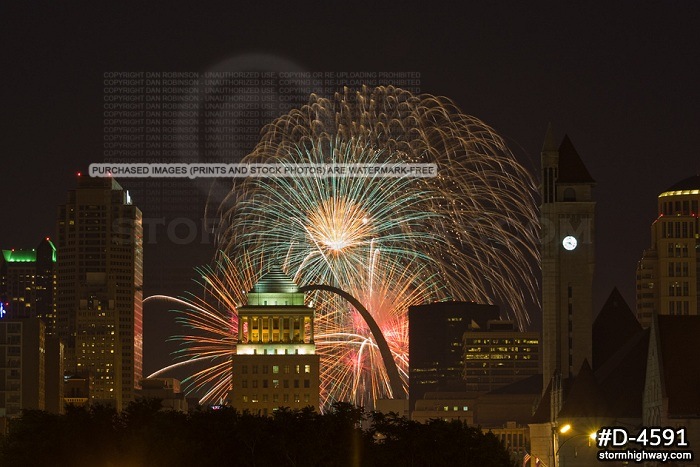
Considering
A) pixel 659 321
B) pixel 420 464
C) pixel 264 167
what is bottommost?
pixel 420 464

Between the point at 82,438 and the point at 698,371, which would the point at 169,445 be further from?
the point at 698,371

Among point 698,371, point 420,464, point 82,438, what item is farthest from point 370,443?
point 698,371

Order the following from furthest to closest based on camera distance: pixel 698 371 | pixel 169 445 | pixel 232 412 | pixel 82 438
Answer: pixel 698 371, pixel 232 412, pixel 82 438, pixel 169 445

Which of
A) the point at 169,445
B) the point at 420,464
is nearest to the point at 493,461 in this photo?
the point at 420,464

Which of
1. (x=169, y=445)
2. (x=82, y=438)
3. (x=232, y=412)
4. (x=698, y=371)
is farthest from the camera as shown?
(x=698, y=371)

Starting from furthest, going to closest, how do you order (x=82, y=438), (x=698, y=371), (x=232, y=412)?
(x=698, y=371) < (x=232, y=412) < (x=82, y=438)

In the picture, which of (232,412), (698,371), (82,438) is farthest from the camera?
(698,371)

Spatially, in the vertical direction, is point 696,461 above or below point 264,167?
below

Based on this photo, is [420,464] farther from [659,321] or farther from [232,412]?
[659,321]

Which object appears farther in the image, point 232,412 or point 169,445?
point 232,412
